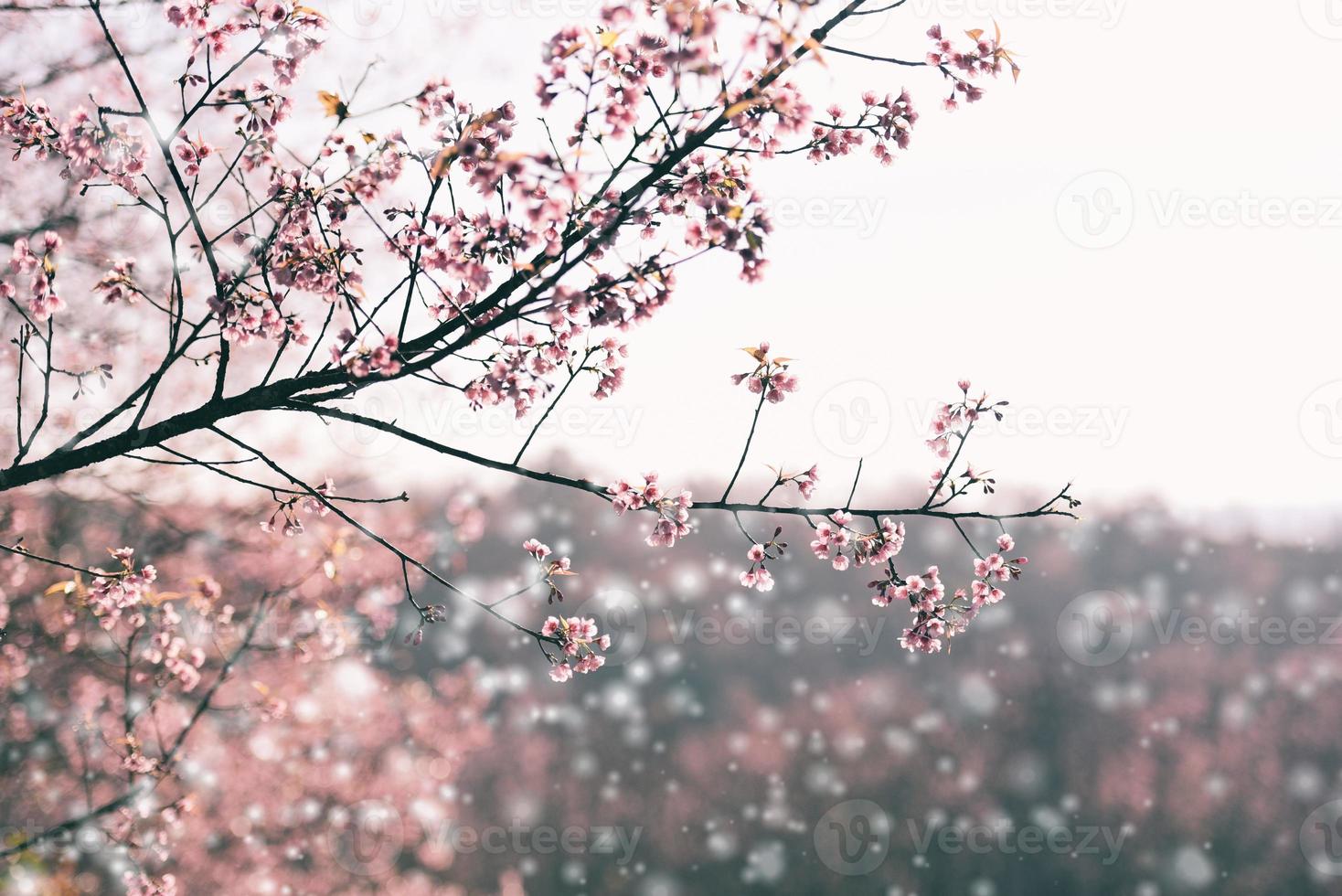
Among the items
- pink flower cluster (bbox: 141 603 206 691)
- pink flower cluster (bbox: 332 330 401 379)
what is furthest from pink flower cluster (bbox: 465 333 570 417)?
pink flower cluster (bbox: 141 603 206 691)

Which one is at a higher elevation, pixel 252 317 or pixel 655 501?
pixel 252 317

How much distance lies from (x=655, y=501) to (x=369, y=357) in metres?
1.00

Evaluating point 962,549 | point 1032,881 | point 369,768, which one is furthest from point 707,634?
point 369,768

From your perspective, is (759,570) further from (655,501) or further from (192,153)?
(192,153)

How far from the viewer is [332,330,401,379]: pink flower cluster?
2467 millimetres

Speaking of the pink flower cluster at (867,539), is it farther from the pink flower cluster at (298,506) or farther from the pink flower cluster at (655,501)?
the pink flower cluster at (298,506)

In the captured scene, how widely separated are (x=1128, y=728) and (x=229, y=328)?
23.8 m

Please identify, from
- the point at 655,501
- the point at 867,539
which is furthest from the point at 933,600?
the point at 655,501

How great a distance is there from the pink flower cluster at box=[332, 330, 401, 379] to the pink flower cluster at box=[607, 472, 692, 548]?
798 millimetres

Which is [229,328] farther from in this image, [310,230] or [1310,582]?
[1310,582]

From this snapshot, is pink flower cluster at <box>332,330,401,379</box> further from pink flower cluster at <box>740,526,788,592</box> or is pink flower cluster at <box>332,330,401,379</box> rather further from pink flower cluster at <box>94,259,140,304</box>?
pink flower cluster at <box>740,526,788,592</box>

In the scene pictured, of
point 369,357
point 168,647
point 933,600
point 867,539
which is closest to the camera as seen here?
point 369,357

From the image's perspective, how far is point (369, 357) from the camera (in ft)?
8.29

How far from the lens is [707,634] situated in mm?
25688
